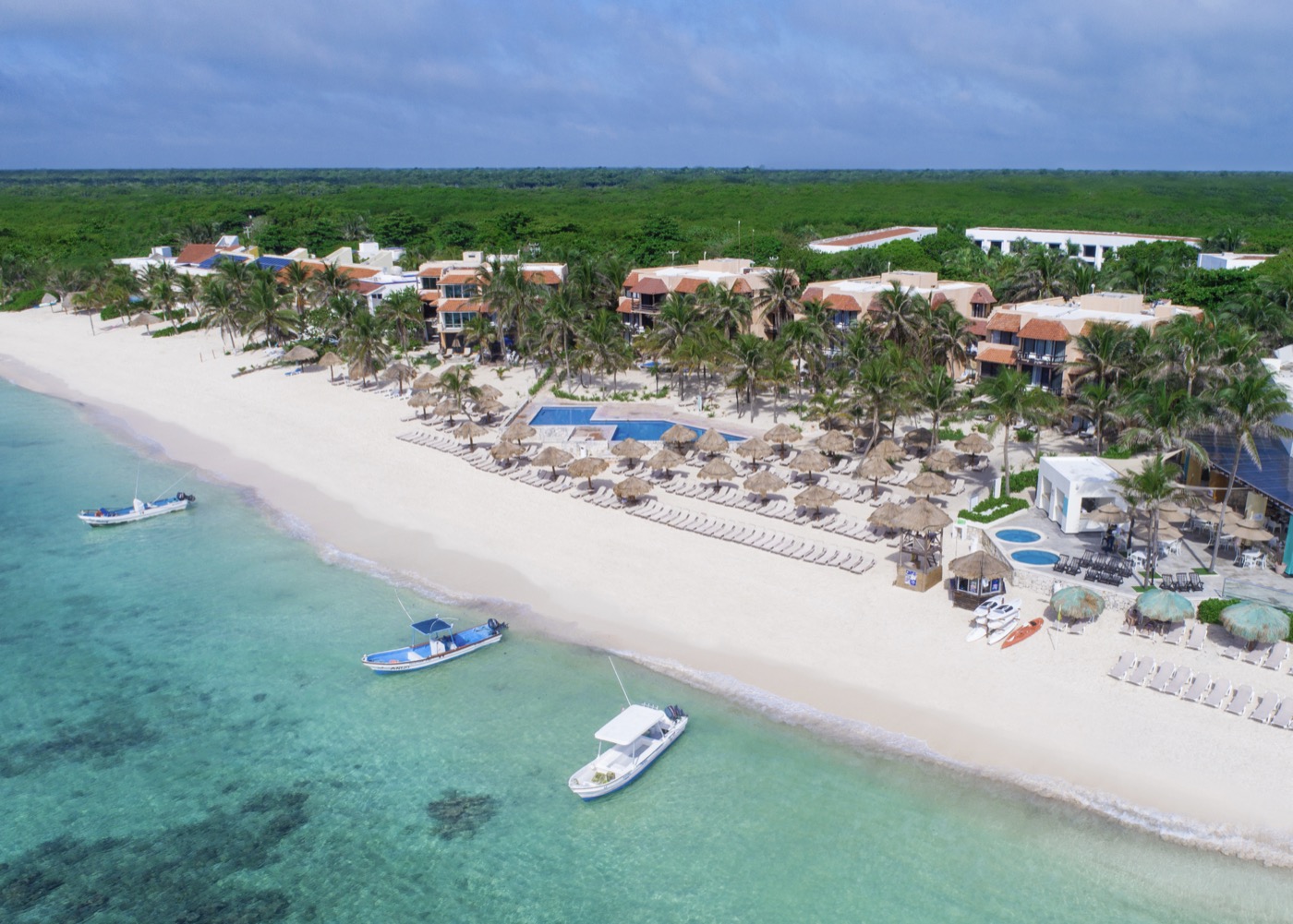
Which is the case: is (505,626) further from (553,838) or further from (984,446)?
(984,446)

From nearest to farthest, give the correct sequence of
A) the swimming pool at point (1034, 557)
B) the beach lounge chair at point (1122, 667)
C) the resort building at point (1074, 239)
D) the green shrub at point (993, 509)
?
1. the beach lounge chair at point (1122, 667)
2. the swimming pool at point (1034, 557)
3. the green shrub at point (993, 509)
4. the resort building at point (1074, 239)

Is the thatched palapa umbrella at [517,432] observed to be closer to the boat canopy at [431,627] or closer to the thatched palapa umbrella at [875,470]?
the thatched palapa umbrella at [875,470]

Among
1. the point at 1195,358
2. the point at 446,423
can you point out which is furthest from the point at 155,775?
the point at 1195,358

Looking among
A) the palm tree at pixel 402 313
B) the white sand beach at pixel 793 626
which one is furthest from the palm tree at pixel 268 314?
the white sand beach at pixel 793 626

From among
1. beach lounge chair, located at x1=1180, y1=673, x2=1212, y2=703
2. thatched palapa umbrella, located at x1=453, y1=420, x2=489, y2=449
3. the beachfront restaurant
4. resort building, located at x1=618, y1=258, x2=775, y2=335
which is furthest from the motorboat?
resort building, located at x1=618, y1=258, x2=775, y2=335

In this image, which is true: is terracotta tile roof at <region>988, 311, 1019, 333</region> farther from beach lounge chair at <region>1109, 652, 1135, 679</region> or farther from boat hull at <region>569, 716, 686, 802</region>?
boat hull at <region>569, 716, 686, 802</region>

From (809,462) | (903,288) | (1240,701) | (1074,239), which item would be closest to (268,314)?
(903,288)
